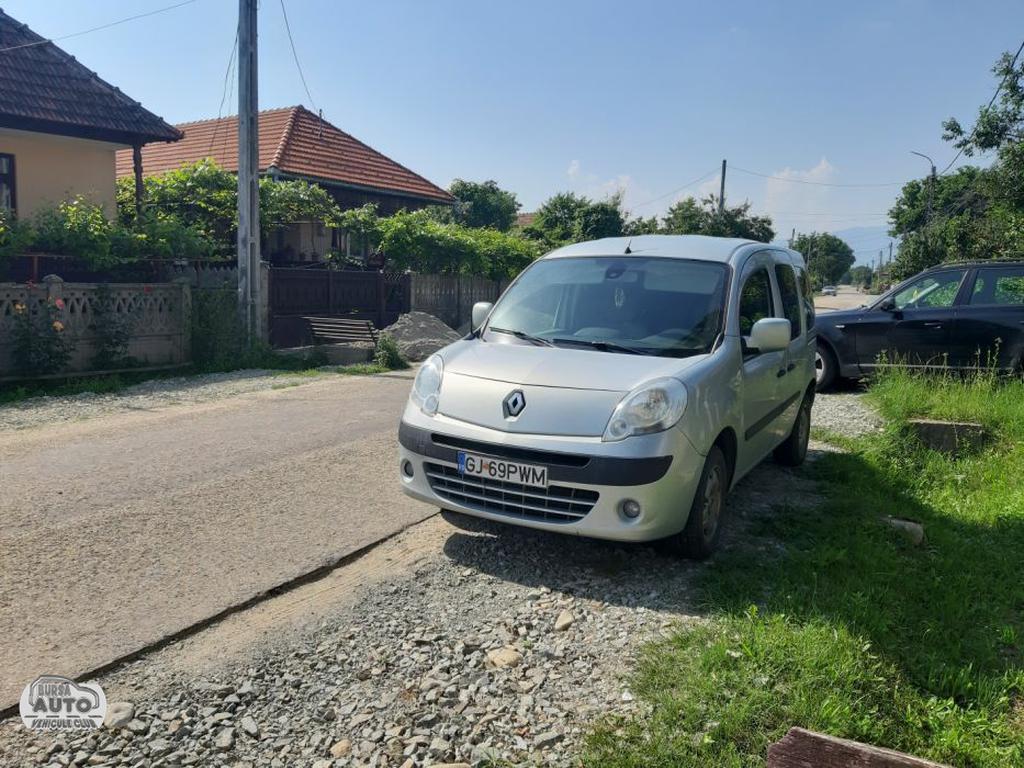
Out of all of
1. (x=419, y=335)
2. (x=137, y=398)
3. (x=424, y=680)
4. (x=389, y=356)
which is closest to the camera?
(x=424, y=680)

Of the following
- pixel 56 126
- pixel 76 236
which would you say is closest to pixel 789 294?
pixel 76 236

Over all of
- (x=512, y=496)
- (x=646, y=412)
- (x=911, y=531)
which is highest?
(x=646, y=412)

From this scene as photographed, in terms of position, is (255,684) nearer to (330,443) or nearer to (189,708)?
(189,708)

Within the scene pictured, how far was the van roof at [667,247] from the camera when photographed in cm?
550

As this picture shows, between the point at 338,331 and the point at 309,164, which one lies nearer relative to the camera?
the point at 338,331

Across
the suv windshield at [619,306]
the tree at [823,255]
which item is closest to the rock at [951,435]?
the suv windshield at [619,306]

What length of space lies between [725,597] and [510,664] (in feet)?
4.02

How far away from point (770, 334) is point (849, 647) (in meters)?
2.11

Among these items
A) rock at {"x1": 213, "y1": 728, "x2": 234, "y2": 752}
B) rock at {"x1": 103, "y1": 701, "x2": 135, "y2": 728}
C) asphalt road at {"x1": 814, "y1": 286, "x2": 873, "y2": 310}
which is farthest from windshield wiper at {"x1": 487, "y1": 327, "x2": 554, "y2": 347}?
asphalt road at {"x1": 814, "y1": 286, "x2": 873, "y2": 310}

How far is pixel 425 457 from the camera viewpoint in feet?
14.9

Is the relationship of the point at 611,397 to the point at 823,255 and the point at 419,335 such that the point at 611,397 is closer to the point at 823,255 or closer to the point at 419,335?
the point at 419,335

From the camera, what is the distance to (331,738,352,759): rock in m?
2.81

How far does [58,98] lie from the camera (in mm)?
16234

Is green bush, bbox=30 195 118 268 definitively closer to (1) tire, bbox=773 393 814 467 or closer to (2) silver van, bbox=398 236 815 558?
(2) silver van, bbox=398 236 815 558
